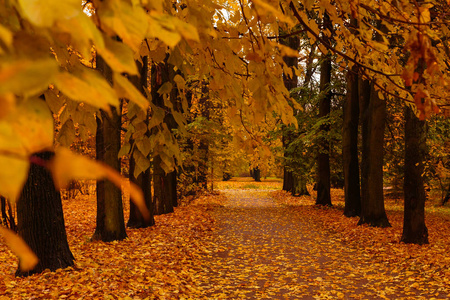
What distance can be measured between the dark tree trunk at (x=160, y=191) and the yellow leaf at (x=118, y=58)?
11.0m

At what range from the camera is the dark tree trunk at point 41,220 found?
5.86 metres

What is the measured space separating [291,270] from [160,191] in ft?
21.8

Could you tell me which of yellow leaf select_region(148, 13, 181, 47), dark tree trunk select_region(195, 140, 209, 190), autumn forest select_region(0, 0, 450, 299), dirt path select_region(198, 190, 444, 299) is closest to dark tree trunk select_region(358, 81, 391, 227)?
autumn forest select_region(0, 0, 450, 299)

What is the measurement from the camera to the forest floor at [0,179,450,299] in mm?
5414

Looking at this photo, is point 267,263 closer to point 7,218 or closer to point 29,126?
point 7,218

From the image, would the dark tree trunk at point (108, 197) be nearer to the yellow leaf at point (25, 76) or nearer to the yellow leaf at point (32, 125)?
the yellow leaf at point (32, 125)

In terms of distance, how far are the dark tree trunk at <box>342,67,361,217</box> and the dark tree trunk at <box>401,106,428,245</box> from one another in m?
5.15

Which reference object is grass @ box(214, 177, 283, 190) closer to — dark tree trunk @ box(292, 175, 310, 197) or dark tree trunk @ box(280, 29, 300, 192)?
dark tree trunk @ box(280, 29, 300, 192)

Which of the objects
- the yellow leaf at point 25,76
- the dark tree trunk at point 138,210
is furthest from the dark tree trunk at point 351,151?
the yellow leaf at point 25,76

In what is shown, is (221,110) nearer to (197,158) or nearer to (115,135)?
(197,158)

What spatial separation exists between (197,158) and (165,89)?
1283 cm

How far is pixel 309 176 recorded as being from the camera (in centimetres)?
1895

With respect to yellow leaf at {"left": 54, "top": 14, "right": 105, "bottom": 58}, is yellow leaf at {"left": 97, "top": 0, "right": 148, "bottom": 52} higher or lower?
higher

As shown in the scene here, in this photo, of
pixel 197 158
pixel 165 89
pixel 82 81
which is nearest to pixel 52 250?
pixel 165 89
